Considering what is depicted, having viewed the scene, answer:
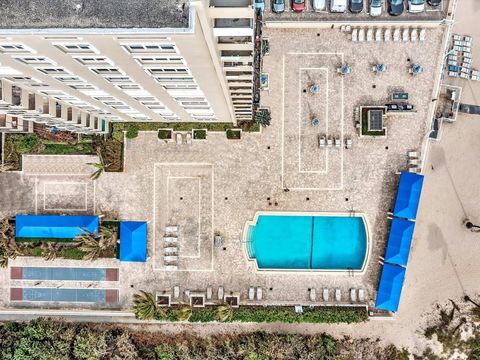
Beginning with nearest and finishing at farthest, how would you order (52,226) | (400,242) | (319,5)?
(400,242) → (319,5) → (52,226)

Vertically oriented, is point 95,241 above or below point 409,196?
below

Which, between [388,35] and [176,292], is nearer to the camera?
[388,35]

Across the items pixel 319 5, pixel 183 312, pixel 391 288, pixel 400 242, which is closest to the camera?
pixel 183 312

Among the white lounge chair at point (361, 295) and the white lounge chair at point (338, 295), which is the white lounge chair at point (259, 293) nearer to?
the white lounge chair at point (338, 295)

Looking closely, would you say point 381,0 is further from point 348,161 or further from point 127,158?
point 127,158

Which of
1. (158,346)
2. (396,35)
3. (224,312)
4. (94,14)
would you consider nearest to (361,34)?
(396,35)

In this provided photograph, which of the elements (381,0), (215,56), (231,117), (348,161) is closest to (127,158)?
(231,117)

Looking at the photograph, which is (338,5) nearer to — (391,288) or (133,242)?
(391,288)
